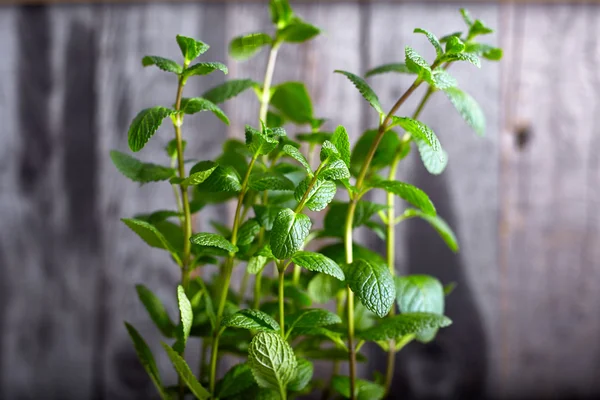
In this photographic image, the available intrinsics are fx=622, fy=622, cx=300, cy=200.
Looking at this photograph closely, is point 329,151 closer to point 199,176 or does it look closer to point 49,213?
point 199,176

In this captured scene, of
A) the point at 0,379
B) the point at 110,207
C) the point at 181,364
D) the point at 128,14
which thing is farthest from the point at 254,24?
the point at 0,379

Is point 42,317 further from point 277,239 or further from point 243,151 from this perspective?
point 277,239

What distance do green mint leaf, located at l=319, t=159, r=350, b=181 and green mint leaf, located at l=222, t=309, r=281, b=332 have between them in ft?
0.46

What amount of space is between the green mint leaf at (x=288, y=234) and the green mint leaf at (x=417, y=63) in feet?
0.54

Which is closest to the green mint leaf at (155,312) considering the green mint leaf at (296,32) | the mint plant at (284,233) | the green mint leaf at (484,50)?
the mint plant at (284,233)

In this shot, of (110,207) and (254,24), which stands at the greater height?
(254,24)

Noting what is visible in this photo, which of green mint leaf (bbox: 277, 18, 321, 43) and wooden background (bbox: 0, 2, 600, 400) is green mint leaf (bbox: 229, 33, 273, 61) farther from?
wooden background (bbox: 0, 2, 600, 400)

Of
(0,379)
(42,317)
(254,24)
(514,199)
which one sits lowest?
(0,379)

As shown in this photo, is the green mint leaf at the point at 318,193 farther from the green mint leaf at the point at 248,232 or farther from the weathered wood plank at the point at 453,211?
the weathered wood plank at the point at 453,211

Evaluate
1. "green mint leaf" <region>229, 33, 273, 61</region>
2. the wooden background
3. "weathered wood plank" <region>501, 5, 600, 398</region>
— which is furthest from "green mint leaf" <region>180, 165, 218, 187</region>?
"weathered wood plank" <region>501, 5, 600, 398</region>

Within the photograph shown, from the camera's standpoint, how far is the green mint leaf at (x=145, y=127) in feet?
1.82

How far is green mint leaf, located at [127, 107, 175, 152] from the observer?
56cm

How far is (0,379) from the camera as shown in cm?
110

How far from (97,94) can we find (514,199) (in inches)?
28.9
